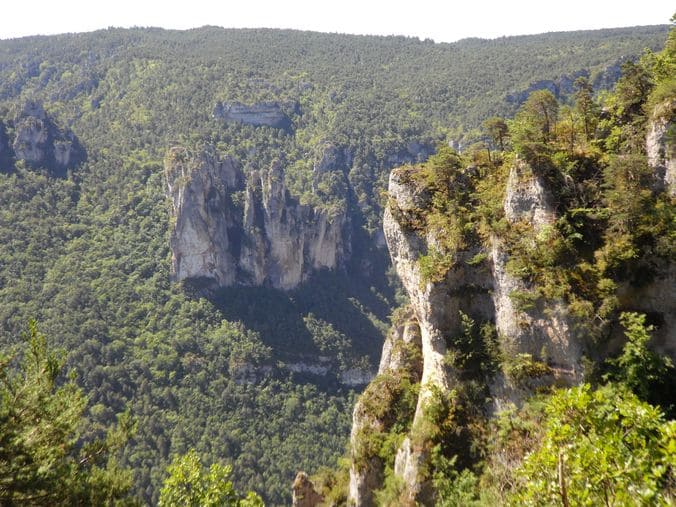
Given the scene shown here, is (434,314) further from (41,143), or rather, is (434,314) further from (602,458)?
(41,143)

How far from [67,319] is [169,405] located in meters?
17.6

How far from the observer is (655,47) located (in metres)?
89.1

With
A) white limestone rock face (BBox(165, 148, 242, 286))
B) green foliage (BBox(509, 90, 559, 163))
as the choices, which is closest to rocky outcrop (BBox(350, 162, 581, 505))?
green foliage (BBox(509, 90, 559, 163))

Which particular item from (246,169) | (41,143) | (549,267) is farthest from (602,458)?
(41,143)

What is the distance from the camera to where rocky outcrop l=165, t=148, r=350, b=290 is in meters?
62.6

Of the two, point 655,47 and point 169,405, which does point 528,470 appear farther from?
point 655,47

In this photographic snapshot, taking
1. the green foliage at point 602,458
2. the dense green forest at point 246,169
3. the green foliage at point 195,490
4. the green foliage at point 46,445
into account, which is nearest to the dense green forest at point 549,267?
the green foliage at point 602,458

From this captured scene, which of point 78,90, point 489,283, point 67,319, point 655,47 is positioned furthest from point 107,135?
point 655,47

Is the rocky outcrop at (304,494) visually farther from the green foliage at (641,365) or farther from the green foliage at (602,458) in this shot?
the green foliage at (602,458)

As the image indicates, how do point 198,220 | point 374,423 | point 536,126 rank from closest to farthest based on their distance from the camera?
point 536,126 → point 374,423 → point 198,220

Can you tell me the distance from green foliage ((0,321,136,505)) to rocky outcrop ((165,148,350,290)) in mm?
54106

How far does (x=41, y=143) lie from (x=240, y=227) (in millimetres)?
44627

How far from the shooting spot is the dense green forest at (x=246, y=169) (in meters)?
49.0

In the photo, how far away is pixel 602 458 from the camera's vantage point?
4.49m
